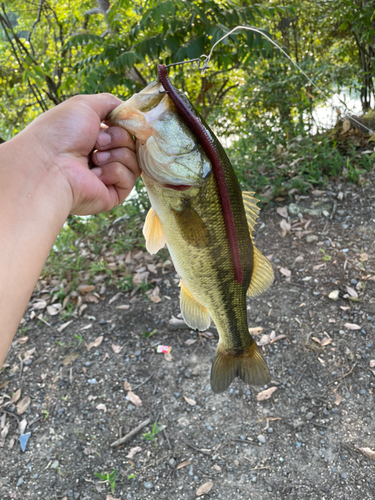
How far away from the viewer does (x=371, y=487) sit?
2.43 metres

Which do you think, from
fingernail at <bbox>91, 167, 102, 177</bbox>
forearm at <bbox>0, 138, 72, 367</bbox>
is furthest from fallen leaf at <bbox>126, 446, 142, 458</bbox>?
fingernail at <bbox>91, 167, 102, 177</bbox>

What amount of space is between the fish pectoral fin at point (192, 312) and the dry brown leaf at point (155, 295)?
2.02 metres

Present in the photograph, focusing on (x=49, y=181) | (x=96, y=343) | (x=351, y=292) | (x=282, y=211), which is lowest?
(x=351, y=292)

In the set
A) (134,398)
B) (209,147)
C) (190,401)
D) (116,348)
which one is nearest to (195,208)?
(209,147)

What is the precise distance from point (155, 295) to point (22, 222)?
9.31 ft

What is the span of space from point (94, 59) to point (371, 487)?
4462 millimetres

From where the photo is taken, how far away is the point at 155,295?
4.03 m

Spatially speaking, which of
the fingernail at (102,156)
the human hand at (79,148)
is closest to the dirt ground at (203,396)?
the human hand at (79,148)

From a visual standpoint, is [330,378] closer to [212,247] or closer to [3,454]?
[212,247]

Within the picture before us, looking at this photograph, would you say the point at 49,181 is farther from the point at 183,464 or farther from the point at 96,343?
the point at 96,343

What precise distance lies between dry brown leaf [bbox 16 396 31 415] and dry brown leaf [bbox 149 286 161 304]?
5.09 ft

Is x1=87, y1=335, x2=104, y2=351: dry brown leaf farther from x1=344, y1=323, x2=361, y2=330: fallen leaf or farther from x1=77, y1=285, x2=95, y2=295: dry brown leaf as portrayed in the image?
x1=344, y1=323, x2=361, y2=330: fallen leaf

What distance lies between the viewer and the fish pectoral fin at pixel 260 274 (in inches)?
74.8

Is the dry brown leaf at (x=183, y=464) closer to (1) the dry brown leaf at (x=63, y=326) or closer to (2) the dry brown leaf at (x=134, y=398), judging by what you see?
(2) the dry brown leaf at (x=134, y=398)
